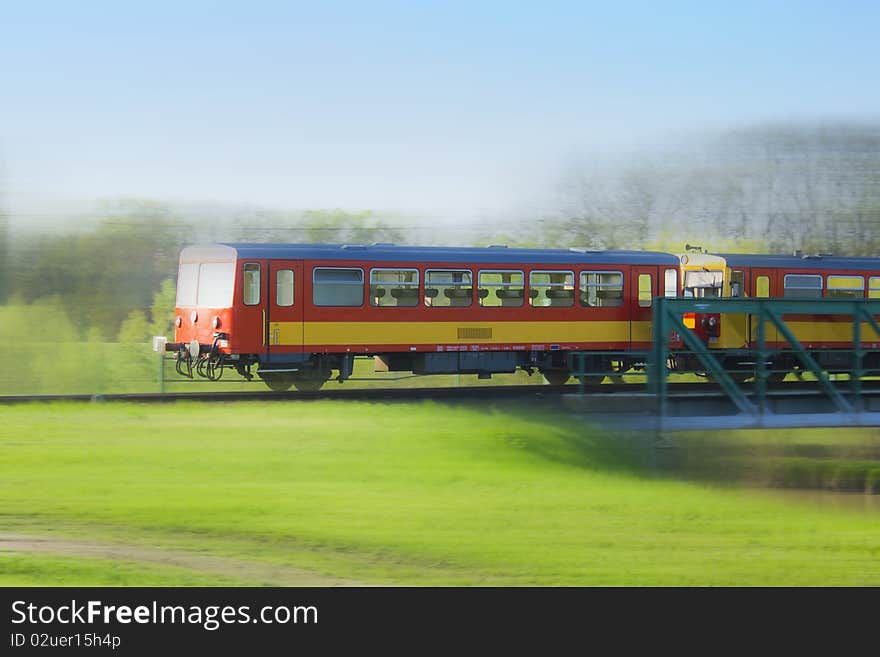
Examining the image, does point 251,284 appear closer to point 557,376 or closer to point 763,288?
point 557,376

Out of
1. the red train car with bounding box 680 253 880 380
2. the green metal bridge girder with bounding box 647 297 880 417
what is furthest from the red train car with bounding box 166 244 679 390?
the green metal bridge girder with bounding box 647 297 880 417

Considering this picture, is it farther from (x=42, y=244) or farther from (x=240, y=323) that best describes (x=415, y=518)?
(x=42, y=244)

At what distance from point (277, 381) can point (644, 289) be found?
8.98 m

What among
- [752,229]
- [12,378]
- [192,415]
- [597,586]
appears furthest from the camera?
[752,229]

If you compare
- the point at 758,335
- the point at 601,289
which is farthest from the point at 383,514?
the point at 601,289

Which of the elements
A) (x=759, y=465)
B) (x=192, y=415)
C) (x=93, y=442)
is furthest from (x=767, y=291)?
(x=93, y=442)

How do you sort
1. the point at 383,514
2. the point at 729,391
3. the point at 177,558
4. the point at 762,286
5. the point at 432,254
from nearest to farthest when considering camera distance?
the point at 177,558
the point at 383,514
the point at 729,391
the point at 432,254
the point at 762,286

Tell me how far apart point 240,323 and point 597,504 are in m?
12.4

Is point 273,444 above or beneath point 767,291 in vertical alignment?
beneath

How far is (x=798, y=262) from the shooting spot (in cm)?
2906

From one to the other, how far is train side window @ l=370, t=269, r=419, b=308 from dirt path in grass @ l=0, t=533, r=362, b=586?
13806mm

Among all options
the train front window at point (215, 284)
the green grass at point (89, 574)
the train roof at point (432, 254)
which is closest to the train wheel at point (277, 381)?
the train front window at point (215, 284)

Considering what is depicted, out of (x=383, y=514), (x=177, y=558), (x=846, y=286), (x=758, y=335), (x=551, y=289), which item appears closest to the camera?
(x=177, y=558)

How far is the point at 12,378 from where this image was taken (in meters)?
35.2
